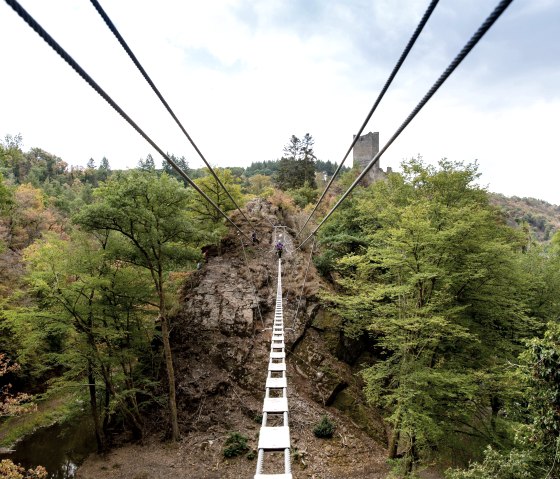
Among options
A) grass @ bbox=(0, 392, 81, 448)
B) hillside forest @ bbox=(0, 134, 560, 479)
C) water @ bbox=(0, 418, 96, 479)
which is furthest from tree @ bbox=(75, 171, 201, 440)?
water @ bbox=(0, 418, 96, 479)

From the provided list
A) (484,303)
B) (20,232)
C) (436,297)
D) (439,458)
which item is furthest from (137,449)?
(20,232)

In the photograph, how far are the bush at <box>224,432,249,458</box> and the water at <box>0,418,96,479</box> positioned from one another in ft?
17.7

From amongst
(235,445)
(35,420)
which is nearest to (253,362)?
(235,445)

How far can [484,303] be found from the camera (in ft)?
32.7

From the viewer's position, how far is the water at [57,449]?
38.1 ft

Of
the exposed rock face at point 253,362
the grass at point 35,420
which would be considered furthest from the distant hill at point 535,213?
the grass at point 35,420

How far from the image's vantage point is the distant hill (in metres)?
88.6

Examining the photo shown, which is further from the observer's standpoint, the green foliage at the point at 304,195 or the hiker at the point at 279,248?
the green foliage at the point at 304,195

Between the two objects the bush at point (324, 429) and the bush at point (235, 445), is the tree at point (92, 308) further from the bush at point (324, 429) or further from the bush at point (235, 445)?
the bush at point (324, 429)

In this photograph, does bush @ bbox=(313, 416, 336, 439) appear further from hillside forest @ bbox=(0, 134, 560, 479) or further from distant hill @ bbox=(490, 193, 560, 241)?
distant hill @ bbox=(490, 193, 560, 241)

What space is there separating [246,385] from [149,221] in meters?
7.14

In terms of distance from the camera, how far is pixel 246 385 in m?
12.3

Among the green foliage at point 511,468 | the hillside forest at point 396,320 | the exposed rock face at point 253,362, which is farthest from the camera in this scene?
the exposed rock face at point 253,362

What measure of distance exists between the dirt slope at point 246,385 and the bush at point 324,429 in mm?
182
